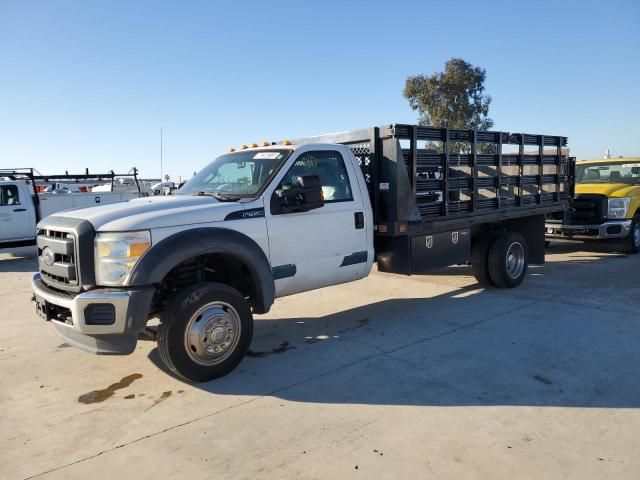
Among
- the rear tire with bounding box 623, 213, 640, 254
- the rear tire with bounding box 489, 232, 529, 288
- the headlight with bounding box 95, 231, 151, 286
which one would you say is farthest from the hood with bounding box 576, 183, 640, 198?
the headlight with bounding box 95, 231, 151, 286

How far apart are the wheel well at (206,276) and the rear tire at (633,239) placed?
31.8 feet

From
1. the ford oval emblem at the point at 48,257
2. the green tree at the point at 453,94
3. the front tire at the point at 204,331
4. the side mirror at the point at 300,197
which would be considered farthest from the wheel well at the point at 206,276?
the green tree at the point at 453,94

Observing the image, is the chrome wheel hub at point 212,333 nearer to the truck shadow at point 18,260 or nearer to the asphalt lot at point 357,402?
the asphalt lot at point 357,402

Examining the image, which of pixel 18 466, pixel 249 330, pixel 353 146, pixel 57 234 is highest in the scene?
pixel 353 146

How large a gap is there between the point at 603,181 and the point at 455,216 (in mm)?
7256

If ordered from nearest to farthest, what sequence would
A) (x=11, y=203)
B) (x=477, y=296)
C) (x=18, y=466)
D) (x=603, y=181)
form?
(x=18, y=466), (x=477, y=296), (x=603, y=181), (x=11, y=203)

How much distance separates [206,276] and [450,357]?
2.41 m

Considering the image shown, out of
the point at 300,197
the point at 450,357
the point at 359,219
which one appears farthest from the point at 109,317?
the point at 450,357

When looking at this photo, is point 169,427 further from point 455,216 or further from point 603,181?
point 603,181

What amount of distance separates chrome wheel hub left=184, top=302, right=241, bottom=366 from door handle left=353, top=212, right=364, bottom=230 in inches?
70.9

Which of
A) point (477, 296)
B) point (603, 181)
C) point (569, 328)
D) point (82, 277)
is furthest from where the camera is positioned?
point (603, 181)

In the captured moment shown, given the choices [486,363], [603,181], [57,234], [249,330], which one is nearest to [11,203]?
[57,234]

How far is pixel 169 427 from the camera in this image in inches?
143

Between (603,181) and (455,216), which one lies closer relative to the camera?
(455,216)
